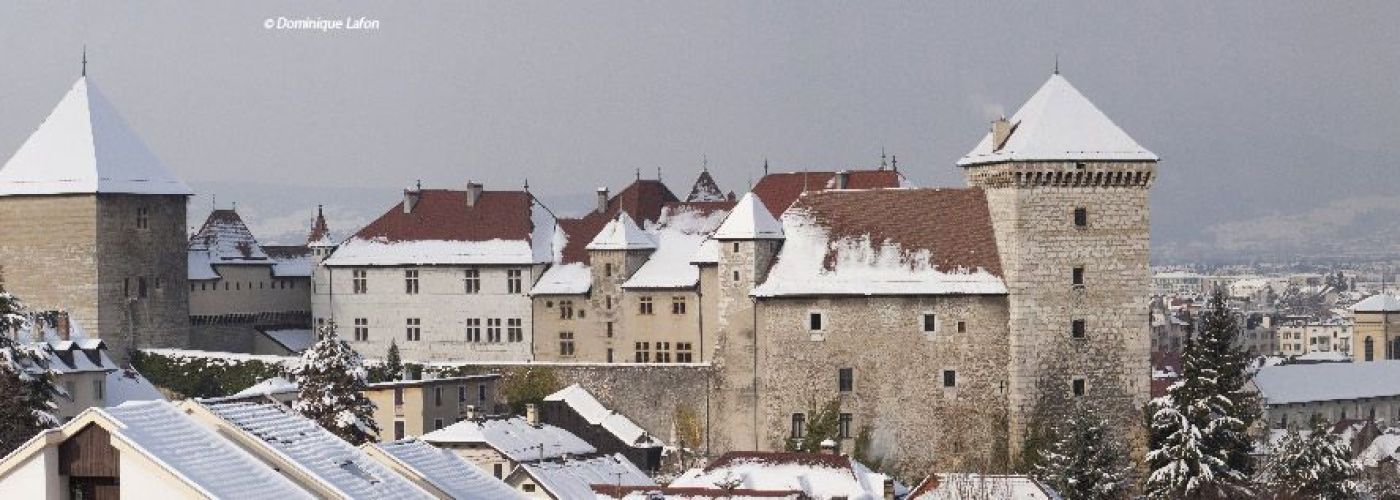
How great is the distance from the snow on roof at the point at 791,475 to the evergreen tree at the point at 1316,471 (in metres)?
11.4

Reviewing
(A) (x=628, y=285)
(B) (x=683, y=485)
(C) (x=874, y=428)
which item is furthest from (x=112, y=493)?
(A) (x=628, y=285)

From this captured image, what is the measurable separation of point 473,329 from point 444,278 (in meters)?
1.88

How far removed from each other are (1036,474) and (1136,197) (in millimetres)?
8589

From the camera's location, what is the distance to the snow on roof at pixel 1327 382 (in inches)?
4193

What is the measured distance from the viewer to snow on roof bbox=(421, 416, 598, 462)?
5859 centimetres

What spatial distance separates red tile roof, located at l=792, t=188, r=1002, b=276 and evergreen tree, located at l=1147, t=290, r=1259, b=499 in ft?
19.8

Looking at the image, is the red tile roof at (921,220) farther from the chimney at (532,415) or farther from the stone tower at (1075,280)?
the chimney at (532,415)

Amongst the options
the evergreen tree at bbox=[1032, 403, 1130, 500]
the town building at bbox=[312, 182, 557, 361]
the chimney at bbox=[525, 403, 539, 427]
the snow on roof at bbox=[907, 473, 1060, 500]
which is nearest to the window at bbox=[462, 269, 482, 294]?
the town building at bbox=[312, 182, 557, 361]

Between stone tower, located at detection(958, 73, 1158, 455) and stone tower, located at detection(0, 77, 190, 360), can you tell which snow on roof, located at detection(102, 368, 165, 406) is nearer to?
stone tower, located at detection(0, 77, 190, 360)

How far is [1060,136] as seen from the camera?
2507 inches

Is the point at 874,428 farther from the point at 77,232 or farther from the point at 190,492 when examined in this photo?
the point at 190,492

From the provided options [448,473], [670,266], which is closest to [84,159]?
[670,266]

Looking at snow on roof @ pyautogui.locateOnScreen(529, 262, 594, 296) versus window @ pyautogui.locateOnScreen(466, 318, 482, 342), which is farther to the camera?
window @ pyautogui.locateOnScreen(466, 318, 482, 342)

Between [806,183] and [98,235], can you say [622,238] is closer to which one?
[806,183]
